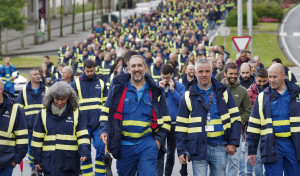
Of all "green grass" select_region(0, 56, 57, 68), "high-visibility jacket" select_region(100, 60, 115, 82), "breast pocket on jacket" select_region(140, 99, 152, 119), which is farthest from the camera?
"green grass" select_region(0, 56, 57, 68)

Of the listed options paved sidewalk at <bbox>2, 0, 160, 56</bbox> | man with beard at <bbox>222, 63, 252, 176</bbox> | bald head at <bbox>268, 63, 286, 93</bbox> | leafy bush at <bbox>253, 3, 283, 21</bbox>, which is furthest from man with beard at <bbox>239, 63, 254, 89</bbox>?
leafy bush at <bbox>253, 3, 283, 21</bbox>

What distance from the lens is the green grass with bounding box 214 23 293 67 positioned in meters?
40.4

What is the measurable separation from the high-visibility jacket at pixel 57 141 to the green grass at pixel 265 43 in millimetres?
28572

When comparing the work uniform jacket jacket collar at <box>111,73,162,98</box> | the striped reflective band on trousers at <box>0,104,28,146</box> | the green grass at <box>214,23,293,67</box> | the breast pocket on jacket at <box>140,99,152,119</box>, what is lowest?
the striped reflective band on trousers at <box>0,104,28,146</box>

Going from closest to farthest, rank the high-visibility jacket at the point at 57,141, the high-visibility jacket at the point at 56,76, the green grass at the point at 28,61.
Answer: the high-visibility jacket at the point at 57,141 < the high-visibility jacket at the point at 56,76 < the green grass at the point at 28,61

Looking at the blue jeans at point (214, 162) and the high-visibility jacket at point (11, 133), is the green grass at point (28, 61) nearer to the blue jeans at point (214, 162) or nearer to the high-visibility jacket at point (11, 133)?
the high-visibility jacket at point (11, 133)

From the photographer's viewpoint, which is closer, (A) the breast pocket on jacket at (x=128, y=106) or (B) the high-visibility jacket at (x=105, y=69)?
(A) the breast pocket on jacket at (x=128, y=106)

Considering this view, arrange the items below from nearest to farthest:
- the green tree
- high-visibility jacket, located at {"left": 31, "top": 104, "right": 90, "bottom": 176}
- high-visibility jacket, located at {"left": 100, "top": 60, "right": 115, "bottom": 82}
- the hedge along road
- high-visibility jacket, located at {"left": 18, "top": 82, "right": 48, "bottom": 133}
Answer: high-visibility jacket, located at {"left": 31, "top": 104, "right": 90, "bottom": 176} → high-visibility jacket, located at {"left": 18, "top": 82, "right": 48, "bottom": 133} → high-visibility jacket, located at {"left": 100, "top": 60, "right": 115, "bottom": 82} → the green tree → the hedge along road

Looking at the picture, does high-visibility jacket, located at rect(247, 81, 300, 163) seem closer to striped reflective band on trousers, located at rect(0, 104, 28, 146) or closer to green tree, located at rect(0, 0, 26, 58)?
striped reflective band on trousers, located at rect(0, 104, 28, 146)

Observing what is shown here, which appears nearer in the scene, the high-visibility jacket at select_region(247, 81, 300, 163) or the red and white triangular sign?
the high-visibility jacket at select_region(247, 81, 300, 163)

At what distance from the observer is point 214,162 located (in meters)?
8.09

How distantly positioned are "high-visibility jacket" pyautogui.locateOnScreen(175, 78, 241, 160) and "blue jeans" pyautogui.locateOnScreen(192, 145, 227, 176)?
0.10 meters

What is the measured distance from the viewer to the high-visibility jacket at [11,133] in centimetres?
823

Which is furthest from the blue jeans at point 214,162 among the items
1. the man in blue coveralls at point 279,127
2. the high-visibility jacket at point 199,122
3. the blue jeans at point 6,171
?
the blue jeans at point 6,171
